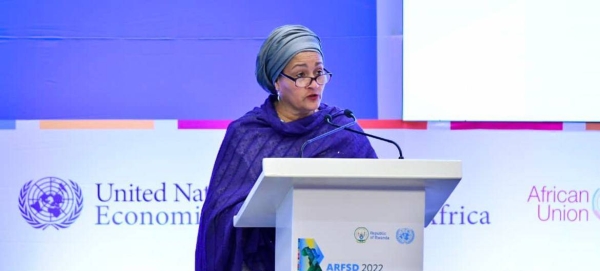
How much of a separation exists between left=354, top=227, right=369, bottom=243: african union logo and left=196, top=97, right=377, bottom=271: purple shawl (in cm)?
58

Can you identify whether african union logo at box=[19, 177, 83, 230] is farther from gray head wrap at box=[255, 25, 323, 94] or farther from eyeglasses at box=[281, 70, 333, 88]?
eyeglasses at box=[281, 70, 333, 88]

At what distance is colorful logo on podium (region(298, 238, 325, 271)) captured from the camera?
4.80 ft

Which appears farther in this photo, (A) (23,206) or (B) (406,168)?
(A) (23,206)

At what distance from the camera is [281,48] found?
7.22 ft

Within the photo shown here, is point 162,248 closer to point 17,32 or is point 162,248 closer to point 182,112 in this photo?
point 182,112

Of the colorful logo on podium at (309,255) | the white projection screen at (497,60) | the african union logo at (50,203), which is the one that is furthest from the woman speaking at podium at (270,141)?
the african union logo at (50,203)

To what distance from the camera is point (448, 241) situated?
10.3 ft

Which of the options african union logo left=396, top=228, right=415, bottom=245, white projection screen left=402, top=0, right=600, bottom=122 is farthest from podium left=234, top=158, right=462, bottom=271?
white projection screen left=402, top=0, right=600, bottom=122

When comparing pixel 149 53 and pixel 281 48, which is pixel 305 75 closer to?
pixel 281 48

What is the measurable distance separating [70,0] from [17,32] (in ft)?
0.80

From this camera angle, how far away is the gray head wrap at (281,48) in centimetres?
218

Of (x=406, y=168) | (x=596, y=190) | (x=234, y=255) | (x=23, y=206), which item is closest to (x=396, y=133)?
(x=596, y=190)

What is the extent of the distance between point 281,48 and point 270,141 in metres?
0.26

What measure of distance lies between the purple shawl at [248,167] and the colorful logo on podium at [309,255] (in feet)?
1.83
